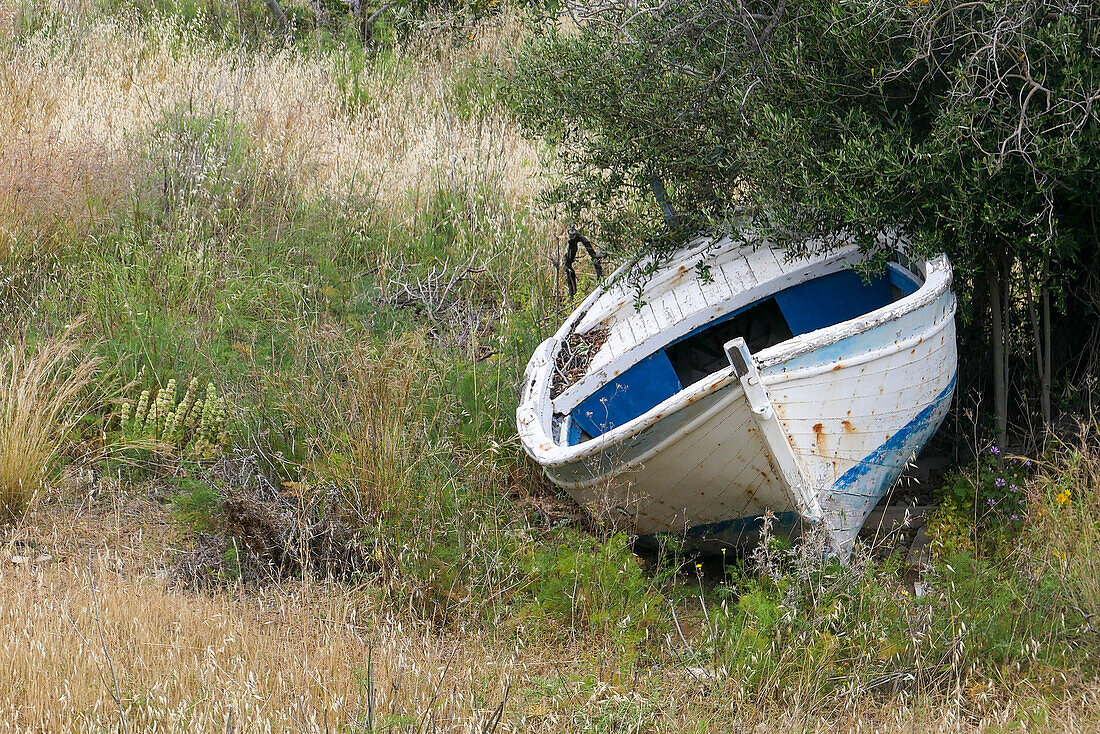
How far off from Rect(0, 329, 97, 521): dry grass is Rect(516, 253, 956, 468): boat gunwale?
2.16m

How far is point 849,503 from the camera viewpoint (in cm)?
399

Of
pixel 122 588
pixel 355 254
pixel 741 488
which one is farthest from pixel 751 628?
pixel 355 254

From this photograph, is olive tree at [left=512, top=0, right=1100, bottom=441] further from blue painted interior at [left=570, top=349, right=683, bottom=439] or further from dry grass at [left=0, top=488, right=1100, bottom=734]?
dry grass at [left=0, top=488, right=1100, bottom=734]

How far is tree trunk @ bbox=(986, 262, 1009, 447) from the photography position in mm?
4797

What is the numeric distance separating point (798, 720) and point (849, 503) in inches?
46.3

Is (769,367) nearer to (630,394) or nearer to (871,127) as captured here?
(871,127)

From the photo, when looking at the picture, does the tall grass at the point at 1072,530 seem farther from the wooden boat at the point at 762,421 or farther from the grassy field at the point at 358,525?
the wooden boat at the point at 762,421

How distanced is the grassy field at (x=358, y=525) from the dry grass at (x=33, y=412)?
0.02m

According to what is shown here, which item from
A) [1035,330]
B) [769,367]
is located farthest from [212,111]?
[1035,330]

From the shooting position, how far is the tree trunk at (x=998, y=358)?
4797 millimetres

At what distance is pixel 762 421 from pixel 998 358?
1898 millimetres

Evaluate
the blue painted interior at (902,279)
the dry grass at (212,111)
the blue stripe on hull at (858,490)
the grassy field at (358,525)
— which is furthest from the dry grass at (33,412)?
the blue painted interior at (902,279)

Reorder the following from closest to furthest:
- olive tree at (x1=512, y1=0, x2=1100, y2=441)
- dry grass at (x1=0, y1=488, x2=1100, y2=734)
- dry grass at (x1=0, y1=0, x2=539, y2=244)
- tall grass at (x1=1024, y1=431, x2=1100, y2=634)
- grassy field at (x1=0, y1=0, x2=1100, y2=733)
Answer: dry grass at (x1=0, y1=488, x2=1100, y2=734), grassy field at (x1=0, y1=0, x2=1100, y2=733), tall grass at (x1=1024, y1=431, x2=1100, y2=634), olive tree at (x1=512, y1=0, x2=1100, y2=441), dry grass at (x1=0, y1=0, x2=539, y2=244)

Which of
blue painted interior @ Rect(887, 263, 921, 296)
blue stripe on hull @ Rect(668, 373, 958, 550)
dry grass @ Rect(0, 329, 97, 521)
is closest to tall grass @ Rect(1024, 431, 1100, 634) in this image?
blue stripe on hull @ Rect(668, 373, 958, 550)
